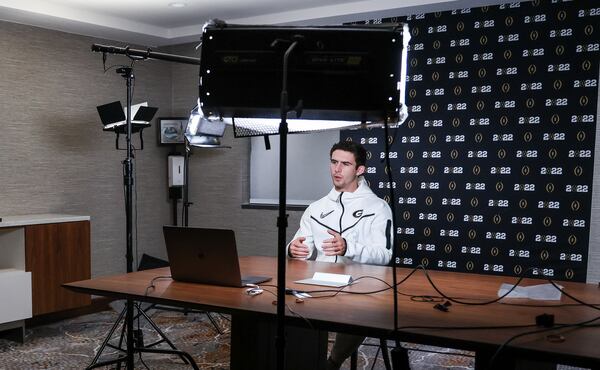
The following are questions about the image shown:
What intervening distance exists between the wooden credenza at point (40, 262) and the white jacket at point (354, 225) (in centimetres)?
197

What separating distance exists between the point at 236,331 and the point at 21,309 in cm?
240

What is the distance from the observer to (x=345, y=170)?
320 cm

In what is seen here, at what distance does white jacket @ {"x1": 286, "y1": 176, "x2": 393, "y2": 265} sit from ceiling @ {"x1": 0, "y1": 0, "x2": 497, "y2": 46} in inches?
66.1

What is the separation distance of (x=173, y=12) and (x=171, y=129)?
123cm

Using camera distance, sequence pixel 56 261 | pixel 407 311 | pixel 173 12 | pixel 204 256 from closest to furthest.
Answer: pixel 407 311
pixel 204 256
pixel 56 261
pixel 173 12

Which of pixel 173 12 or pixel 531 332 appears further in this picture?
pixel 173 12

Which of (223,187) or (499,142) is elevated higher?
(499,142)

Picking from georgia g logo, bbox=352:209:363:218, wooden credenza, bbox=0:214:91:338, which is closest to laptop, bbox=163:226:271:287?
georgia g logo, bbox=352:209:363:218

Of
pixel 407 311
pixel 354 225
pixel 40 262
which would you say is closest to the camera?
pixel 407 311

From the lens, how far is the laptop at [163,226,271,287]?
6.53 ft

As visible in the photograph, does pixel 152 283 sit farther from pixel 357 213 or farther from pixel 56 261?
pixel 56 261

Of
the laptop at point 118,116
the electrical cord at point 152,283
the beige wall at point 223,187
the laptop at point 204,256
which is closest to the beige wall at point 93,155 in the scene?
the beige wall at point 223,187

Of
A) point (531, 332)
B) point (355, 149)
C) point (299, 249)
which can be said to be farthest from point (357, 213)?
point (531, 332)

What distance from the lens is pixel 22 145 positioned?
4387 millimetres
